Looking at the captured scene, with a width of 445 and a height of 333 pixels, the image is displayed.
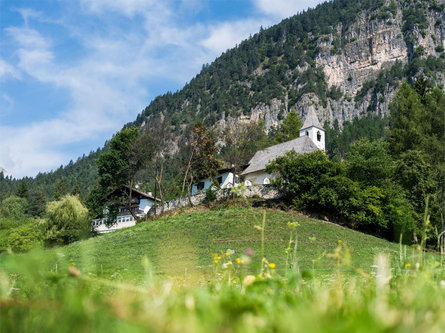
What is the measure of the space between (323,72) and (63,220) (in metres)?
155

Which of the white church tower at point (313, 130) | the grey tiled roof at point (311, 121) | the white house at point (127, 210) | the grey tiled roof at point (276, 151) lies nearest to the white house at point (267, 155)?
the grey tiled roof at point (276, 151)

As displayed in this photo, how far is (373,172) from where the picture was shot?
102 ft

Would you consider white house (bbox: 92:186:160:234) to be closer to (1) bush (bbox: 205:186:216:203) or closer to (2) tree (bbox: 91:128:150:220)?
(2) tree (bbox: 91:128:150:220)

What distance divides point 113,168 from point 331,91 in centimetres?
13595

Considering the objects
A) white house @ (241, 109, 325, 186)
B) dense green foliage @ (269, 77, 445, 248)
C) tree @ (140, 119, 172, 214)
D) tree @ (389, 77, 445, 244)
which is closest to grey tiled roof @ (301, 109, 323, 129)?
white house @ (241, 109, 325, 186)

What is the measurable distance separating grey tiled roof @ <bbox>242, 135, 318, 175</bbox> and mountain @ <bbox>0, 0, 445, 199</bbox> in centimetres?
9175

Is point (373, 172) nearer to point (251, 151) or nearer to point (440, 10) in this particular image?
point (251, 151)

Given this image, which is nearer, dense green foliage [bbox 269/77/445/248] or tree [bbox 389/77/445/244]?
dense green foliage [bbox 269/77/445/248]

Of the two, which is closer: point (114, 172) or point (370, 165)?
point (370, 165)

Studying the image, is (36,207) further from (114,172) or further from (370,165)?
(370,165)

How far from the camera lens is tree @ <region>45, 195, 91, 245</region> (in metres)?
34.6

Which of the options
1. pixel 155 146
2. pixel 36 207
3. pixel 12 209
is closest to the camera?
pixel 155 146

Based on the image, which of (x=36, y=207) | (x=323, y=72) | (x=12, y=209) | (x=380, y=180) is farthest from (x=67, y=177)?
(x=380, y=180)

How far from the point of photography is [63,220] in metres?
36.1
